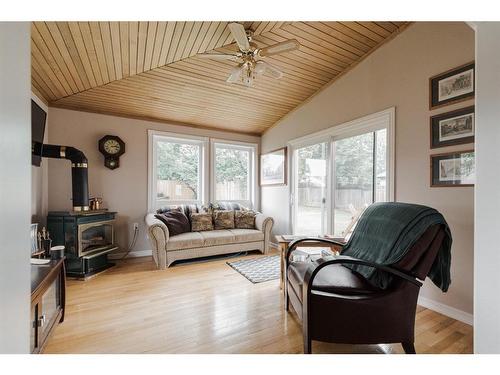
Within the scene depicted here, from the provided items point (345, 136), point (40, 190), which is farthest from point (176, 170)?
point (345, 136)

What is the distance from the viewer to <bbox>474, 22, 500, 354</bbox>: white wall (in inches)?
37.5

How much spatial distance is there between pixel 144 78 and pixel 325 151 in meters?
2.69

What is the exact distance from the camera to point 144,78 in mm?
2924

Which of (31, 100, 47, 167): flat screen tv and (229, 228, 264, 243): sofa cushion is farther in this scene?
(229, 228, 264, 243): sofa cushion

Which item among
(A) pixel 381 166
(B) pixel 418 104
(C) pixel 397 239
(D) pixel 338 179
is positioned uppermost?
(B) pixel 418 104

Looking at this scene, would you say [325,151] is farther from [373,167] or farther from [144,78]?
[144,78]

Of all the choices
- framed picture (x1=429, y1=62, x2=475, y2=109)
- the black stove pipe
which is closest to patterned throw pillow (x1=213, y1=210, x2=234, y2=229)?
the black stove pipe

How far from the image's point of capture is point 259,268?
321cm

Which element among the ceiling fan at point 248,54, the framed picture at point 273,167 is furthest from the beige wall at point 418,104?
the framed picture at point 273,167

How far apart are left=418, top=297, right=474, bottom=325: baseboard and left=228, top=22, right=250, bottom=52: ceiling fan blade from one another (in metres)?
2.94

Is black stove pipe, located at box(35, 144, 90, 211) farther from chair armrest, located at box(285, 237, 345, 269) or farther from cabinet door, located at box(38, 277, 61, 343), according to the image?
chair armrest, located at box(285, 237, 345, 269)

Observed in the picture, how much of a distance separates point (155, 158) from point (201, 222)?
137 centimetres

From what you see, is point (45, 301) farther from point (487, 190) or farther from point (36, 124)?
point (487, 190)
